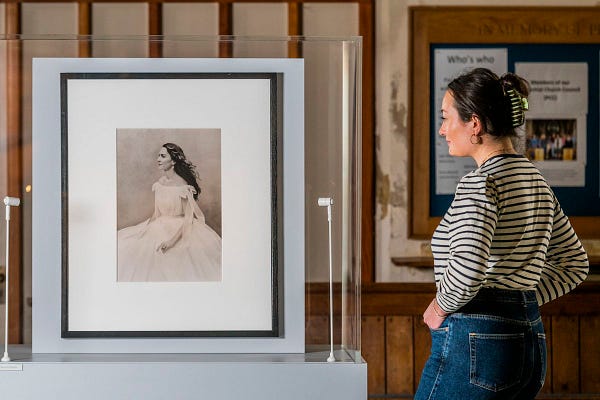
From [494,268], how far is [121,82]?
0.96 m

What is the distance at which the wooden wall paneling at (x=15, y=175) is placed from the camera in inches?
75.3

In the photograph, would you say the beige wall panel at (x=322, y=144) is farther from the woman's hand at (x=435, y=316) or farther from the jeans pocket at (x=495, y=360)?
the jeans pocket at (x=495, y=360)

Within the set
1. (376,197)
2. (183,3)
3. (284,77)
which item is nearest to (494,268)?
(284,77)

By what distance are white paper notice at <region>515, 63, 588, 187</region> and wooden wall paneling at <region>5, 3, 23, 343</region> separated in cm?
201

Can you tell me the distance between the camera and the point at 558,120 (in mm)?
3244

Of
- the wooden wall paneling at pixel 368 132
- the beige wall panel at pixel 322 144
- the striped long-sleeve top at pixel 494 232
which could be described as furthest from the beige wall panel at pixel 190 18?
the striped long-sleeve top at pixel 494 232

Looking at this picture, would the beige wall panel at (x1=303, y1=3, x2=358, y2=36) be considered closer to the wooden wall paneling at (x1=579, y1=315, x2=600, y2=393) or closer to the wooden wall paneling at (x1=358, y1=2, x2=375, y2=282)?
the wooden wall paneling at (x1=358, y1=2, x2=375, y2=282)

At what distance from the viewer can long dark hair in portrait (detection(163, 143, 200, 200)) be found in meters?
1.91

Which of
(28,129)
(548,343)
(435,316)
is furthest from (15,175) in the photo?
(548,343)

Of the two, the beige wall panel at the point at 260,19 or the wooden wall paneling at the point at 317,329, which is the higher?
the beige wall panel at the point at 260,19

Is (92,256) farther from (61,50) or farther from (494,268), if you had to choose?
(494,268)

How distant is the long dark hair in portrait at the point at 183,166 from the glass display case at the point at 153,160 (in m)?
0.03

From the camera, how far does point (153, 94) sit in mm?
1920

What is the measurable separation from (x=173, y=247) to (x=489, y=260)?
75cm
